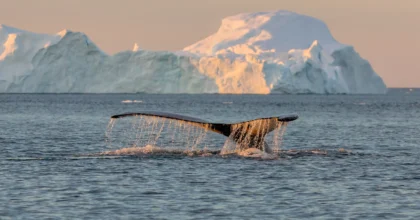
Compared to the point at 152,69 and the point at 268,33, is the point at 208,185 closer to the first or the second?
the point at 152,69

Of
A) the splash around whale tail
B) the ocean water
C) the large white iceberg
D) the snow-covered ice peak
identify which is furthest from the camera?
the snow-covered ice peak

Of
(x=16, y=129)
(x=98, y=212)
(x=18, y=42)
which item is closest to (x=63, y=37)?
(x=18, y=42)

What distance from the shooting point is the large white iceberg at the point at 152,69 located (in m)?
99.6

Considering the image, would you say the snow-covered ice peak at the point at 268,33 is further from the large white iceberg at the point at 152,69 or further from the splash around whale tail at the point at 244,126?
the splash around whale tail at the point at 244,126

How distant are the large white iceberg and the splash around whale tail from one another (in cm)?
7860

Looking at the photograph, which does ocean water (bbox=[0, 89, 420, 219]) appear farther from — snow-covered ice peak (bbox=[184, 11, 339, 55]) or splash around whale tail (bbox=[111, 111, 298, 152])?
snow-covered ice peak (bbox=[184, 11, 339, 55])

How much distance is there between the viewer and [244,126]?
20.8 m

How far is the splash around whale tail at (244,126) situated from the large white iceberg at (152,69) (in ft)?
258

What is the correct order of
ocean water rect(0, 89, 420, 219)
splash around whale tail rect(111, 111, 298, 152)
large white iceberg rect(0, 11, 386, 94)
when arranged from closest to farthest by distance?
ocean water rect(0, 89, 420, 219) < splash around whale tail rect(111, 111, 298, 152) < large white iceberg rect(0, 11, 386, 94)

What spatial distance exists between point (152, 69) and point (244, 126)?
8452 centimetres

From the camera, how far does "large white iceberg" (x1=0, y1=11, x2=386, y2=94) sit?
99562 millimetres

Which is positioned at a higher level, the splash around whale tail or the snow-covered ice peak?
the snow-covered ice peak

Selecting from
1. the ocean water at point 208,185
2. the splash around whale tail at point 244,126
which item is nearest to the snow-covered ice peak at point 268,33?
the ocean water at point 208,185

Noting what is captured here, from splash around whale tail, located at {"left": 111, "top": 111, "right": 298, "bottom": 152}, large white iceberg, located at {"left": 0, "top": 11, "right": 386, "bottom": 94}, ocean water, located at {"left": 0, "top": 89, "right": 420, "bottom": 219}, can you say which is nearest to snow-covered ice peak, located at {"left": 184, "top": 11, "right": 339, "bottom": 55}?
large white iceberg, located at {"left": 0, "top": 11, "right": 386, "bottom": 94}
